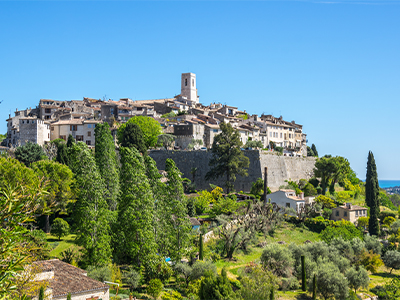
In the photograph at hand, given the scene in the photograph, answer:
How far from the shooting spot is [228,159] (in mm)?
61906

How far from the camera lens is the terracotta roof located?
897 inches

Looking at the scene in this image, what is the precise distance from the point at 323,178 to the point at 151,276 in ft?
146

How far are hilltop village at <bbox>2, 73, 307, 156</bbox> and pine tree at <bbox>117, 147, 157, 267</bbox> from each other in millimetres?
42263

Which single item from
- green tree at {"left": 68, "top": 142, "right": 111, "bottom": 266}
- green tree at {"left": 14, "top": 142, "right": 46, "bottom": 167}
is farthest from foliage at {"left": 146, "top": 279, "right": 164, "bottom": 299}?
green tree at {"left": 14, "top": 142, "right": 46, "bottom": 167}

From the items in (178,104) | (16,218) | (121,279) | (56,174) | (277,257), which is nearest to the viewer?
(16,218)

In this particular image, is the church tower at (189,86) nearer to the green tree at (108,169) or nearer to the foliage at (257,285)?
the green tree at (108,169)

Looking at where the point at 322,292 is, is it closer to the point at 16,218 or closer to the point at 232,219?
the point at 232,219

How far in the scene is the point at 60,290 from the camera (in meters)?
22.6

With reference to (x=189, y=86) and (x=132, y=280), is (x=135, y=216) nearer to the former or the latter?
(x=132, y=280)

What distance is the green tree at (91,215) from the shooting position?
31203 millimetres

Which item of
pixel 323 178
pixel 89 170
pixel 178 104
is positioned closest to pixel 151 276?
pixel 89 170

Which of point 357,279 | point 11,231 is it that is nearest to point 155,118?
point 357,279

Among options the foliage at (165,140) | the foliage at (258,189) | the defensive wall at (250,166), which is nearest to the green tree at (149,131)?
the foliage at (165,140)

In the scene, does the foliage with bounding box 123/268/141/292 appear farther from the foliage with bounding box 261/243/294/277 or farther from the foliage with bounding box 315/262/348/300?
the foliage with bounding box 315/262/348/300
